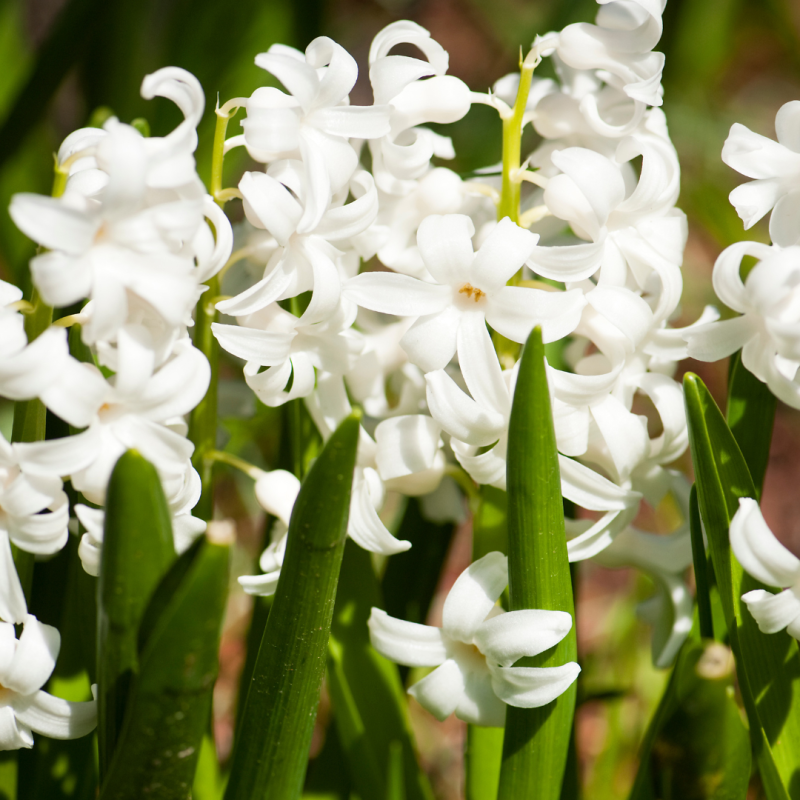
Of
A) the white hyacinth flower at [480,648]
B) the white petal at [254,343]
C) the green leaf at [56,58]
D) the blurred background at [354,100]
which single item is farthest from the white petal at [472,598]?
the green leaf at [56,58]

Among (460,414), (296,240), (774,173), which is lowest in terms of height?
(460,414)

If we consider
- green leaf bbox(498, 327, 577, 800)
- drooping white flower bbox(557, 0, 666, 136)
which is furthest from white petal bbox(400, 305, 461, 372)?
drooping white flower bbox(557, 0, 666, 136)

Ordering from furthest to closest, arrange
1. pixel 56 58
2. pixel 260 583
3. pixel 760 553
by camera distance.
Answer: pixel 56 58
pixel 260 583
pixel 760 553

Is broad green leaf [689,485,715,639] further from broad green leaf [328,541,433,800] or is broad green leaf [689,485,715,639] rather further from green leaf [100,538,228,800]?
green leaf [100,538,228,800]

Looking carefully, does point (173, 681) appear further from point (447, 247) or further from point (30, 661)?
point (447, 247)

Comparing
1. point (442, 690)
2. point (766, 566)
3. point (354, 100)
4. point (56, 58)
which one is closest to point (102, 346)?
point (442, 690)

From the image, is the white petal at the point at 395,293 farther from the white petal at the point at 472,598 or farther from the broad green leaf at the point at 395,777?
the broad green leaf at the point at 395,777
